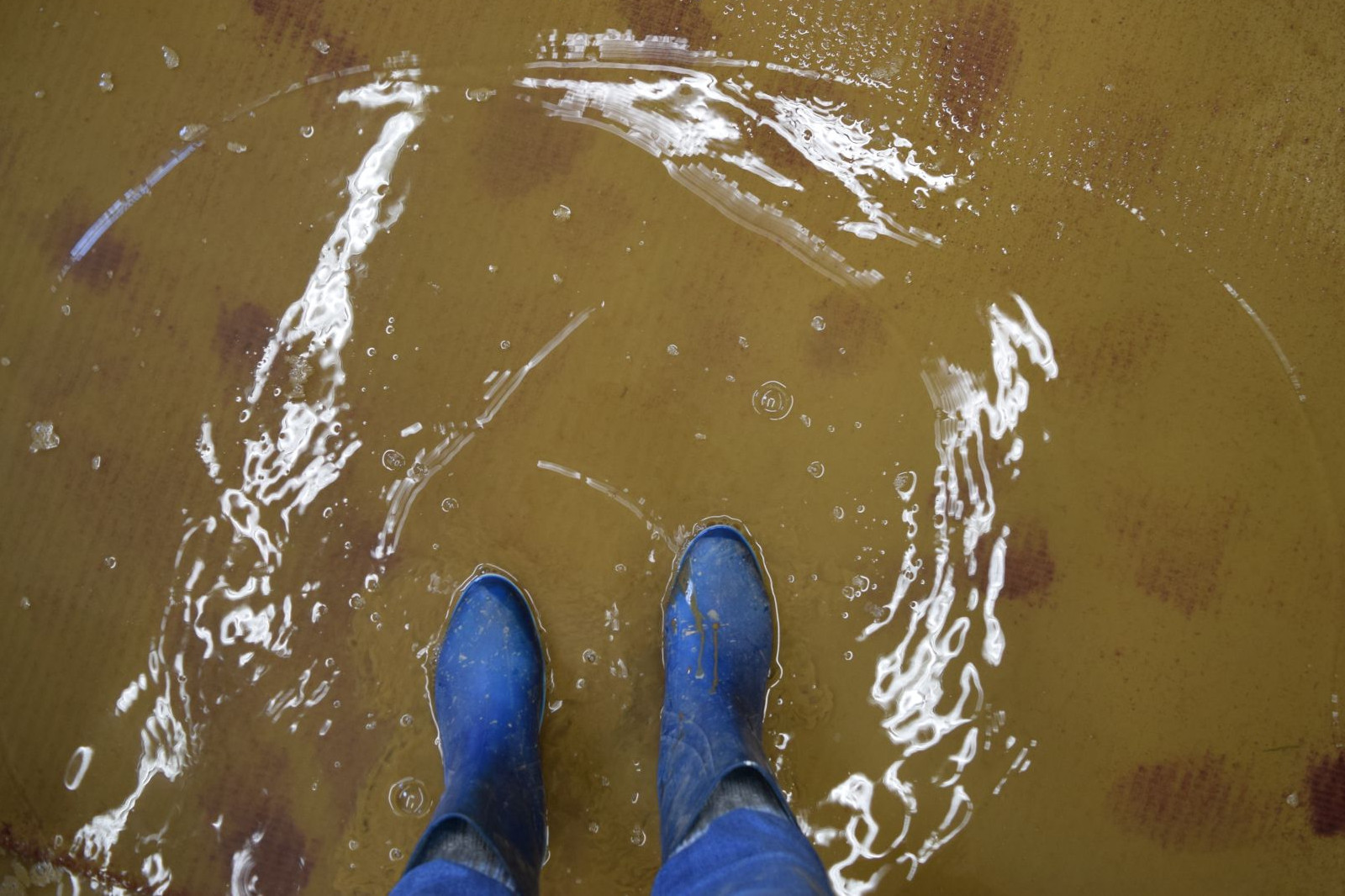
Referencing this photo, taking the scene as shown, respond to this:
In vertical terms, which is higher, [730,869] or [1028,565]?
[1028,565]

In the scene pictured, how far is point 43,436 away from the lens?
1.38 m

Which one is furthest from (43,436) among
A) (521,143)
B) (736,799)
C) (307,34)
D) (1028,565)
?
(1028,565)

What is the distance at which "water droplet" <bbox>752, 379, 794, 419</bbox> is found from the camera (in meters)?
1.39

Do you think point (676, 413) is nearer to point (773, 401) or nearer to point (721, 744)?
point (773, 401)

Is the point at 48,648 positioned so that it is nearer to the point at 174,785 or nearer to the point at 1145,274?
the point at 174,785

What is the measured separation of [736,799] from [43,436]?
135cm

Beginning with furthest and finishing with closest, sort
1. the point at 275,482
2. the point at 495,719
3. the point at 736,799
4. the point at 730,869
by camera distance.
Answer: the point at 275,482, the point at 495,719, the point at 736,799, the point at 730,869

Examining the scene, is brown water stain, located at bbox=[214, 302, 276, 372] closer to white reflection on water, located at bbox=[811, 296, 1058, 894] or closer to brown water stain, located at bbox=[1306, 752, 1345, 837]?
white reflection on water, located at bbox=[811, 296, 1058, 894]

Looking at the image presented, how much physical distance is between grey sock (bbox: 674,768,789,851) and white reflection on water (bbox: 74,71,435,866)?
71 centimetres

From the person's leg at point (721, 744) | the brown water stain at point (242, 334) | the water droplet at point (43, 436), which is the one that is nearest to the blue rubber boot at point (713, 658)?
the person's leg at point (721, 744)

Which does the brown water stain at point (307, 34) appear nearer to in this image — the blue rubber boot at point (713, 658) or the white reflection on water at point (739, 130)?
the white reflection on water at point (739, 130)

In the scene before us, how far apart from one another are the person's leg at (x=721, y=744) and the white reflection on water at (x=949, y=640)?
0.23m

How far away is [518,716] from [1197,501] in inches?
49.2

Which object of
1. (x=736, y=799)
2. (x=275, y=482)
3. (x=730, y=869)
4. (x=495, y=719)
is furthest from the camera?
(x=275, y=482)
